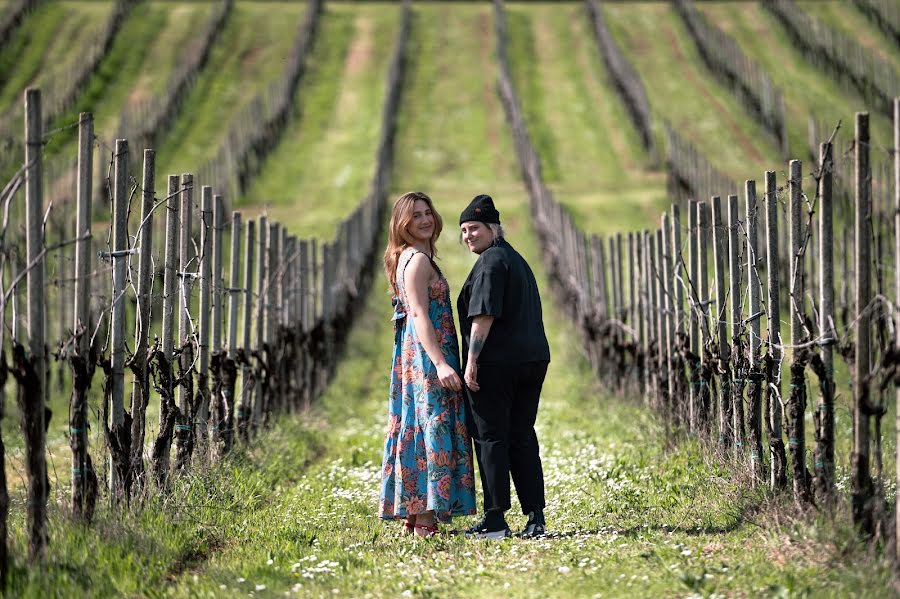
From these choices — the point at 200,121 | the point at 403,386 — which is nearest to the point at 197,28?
the point at 200,121

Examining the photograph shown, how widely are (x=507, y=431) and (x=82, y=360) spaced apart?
7.27 feet

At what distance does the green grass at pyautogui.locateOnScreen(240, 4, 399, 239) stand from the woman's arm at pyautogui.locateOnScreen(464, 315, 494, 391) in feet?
54.5

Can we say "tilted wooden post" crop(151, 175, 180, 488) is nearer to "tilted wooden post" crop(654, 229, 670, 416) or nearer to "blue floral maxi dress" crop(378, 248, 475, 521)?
"blue floral maxi dress" crop(378, 248, 475, 521)

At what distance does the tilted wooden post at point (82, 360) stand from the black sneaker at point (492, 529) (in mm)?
1993

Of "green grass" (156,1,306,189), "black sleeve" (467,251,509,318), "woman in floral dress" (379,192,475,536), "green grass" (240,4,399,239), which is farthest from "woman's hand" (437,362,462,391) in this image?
"green grass" (156,1,306,189)

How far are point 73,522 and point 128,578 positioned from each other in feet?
2.18

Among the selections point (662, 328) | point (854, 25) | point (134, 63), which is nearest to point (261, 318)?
point (662, 328)

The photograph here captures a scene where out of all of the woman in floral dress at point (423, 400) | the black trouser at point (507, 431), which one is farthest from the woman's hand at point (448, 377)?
the black trouser at point (507, 431)

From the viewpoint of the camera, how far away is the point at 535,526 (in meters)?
6.58

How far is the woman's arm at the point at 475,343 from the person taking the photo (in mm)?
6461

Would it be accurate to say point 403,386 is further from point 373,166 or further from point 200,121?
point 200,121

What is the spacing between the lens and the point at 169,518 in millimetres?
6438

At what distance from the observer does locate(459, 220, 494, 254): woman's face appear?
6.63 meters

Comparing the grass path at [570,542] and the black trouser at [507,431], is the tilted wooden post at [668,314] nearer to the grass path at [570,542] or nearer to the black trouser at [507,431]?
the grass path at [570,542]
